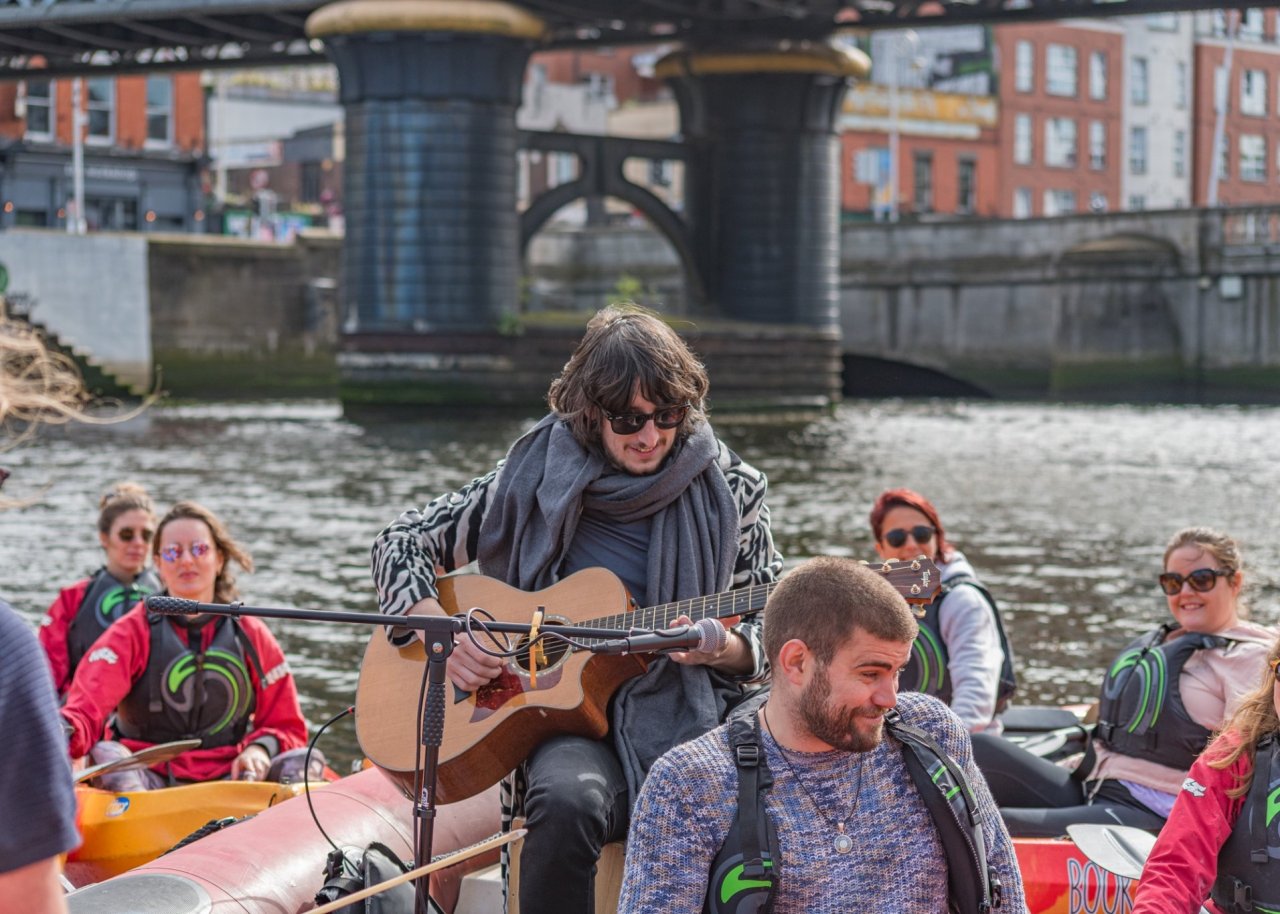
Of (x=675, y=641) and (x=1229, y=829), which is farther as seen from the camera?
(x=1229, y=829)

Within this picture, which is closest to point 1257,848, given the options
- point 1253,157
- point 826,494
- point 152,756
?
point 152,756

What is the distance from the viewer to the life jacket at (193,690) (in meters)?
6.75

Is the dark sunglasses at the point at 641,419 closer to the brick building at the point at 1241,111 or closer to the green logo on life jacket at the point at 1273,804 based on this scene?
the green logo on life jacket at the point at 1273,804

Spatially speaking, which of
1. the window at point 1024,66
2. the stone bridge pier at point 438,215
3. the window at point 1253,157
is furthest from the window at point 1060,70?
the stone bridge pier at point 438,215

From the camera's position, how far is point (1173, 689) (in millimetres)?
5727

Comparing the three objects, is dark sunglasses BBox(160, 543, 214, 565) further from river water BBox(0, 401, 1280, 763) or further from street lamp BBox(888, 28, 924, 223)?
street lamp BBox(888, 28, 924, 223)

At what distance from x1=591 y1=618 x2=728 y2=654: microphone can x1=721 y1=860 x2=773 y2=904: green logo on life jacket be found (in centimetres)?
48

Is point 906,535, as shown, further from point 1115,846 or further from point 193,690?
point 193,690

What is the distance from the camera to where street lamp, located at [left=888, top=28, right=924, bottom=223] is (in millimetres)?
59188

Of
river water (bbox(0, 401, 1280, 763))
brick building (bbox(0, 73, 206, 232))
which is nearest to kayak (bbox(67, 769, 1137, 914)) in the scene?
river water (bbox(0, 401, 1280, 763))

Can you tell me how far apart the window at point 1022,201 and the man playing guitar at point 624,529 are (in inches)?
2509

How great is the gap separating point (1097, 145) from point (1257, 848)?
66.8m

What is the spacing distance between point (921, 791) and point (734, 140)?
122ft

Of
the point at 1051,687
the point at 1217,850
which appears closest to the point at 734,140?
the point at 1051,687
